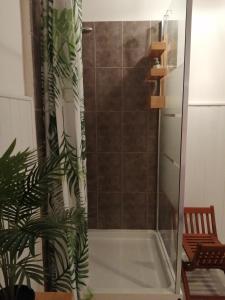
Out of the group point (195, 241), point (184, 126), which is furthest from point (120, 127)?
point (195, 241)

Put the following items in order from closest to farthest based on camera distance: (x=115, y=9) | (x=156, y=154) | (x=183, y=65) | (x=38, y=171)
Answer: (x=38, y=171) → (x=183, y=65) → (x=115, y=9) → (x=156, y=154)

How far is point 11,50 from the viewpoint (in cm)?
121

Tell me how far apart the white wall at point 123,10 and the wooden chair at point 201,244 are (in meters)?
1.65

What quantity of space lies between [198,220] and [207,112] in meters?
0.92

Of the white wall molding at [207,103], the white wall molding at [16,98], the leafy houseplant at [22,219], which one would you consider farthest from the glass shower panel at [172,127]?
the leafy houseplant at [22,219]

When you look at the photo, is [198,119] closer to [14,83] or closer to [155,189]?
[155,189]

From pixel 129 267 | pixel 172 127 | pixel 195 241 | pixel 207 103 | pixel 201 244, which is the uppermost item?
→ pixel 207 103

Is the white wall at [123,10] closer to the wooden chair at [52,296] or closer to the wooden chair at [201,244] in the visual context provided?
the wooden chair at [201,244]

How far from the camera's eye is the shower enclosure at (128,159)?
1.97 metres

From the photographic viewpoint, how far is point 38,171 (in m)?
0.72

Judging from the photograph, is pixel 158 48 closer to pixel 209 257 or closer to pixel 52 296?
pixel 209 257

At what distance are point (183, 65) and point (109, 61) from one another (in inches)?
38.7

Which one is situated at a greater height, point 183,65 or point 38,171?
point 183,65

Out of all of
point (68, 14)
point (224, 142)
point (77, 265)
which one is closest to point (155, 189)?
point (224, 142)
